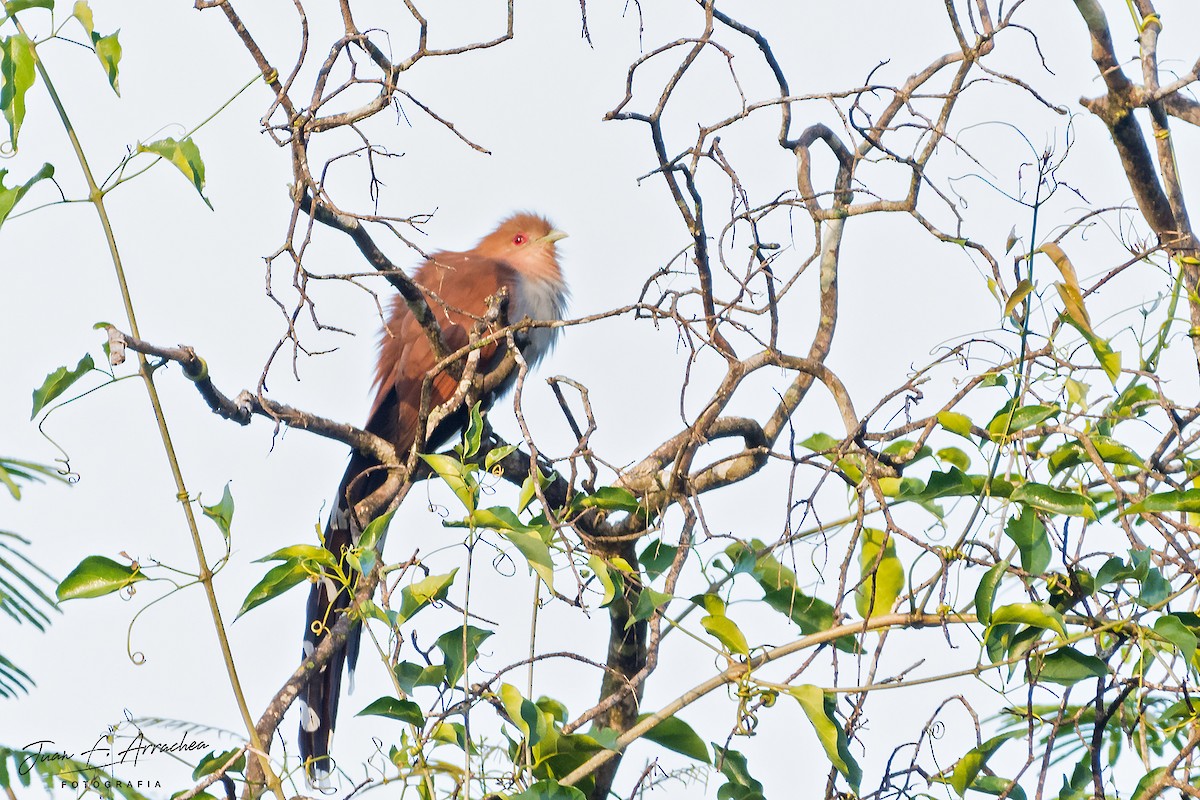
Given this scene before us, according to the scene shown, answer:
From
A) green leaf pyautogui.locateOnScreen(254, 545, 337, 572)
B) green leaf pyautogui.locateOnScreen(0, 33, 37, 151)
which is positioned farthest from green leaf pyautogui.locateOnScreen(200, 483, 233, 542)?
green leaf pyautogui.locateOnScreen(0, 33, 37, 151)

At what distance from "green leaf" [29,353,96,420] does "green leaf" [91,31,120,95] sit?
0.96 ft

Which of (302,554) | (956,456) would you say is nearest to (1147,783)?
(956,456)

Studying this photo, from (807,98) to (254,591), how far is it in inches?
48.0

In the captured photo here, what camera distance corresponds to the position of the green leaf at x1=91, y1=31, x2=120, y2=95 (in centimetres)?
156

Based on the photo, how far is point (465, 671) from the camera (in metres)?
1.57

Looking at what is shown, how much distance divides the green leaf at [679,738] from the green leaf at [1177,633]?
2.16 feet

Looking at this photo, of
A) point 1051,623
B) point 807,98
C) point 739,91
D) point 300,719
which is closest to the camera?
point 1051,623

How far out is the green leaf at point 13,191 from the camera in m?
1.50

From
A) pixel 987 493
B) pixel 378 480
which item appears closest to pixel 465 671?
pixel 987 493

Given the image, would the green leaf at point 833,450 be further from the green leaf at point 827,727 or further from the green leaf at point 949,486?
the green leaf at point 827,727

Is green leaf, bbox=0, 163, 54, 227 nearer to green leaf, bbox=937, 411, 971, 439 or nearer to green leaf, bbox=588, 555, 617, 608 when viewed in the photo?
green leaf, bbox=588, 555, 617, 608

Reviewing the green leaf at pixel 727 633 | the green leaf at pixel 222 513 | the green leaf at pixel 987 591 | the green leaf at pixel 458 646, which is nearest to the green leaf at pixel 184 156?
the green leaf at pixel 222 513

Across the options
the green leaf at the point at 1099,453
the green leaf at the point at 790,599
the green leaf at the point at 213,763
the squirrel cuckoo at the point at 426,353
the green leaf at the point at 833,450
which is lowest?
the green leaf at the point at 213,763

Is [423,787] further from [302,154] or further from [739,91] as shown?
[739,91]
